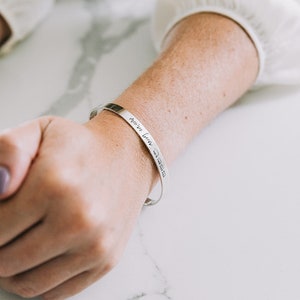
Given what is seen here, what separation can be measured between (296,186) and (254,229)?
76mm

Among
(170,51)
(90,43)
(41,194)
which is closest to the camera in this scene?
(41,194)

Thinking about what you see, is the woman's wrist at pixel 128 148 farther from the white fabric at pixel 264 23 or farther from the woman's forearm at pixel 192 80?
the white fabric at pixel 264 23

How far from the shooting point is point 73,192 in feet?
1.25

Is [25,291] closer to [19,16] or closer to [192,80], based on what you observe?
[192,80]

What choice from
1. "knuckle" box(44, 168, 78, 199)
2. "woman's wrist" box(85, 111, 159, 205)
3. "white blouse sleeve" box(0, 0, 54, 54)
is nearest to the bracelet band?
"woman's wrist" box(85, 111, 159, 205)

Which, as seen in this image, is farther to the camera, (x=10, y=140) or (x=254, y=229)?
(x=254, y=229)

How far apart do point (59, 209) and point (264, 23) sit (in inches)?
14.0

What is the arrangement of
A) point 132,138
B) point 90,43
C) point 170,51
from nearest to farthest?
point 132,138 < point 170,51 < point 90,43

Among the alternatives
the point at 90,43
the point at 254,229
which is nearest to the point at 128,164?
the point at 254,229

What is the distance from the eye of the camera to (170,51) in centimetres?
58

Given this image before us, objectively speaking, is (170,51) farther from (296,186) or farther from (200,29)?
(296,186)

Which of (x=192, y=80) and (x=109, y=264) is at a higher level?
(x=192, y=80)

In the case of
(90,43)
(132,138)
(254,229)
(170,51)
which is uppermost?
(90,43)

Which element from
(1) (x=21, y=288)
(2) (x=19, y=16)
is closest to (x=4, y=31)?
(2) (x=19, y=16)
